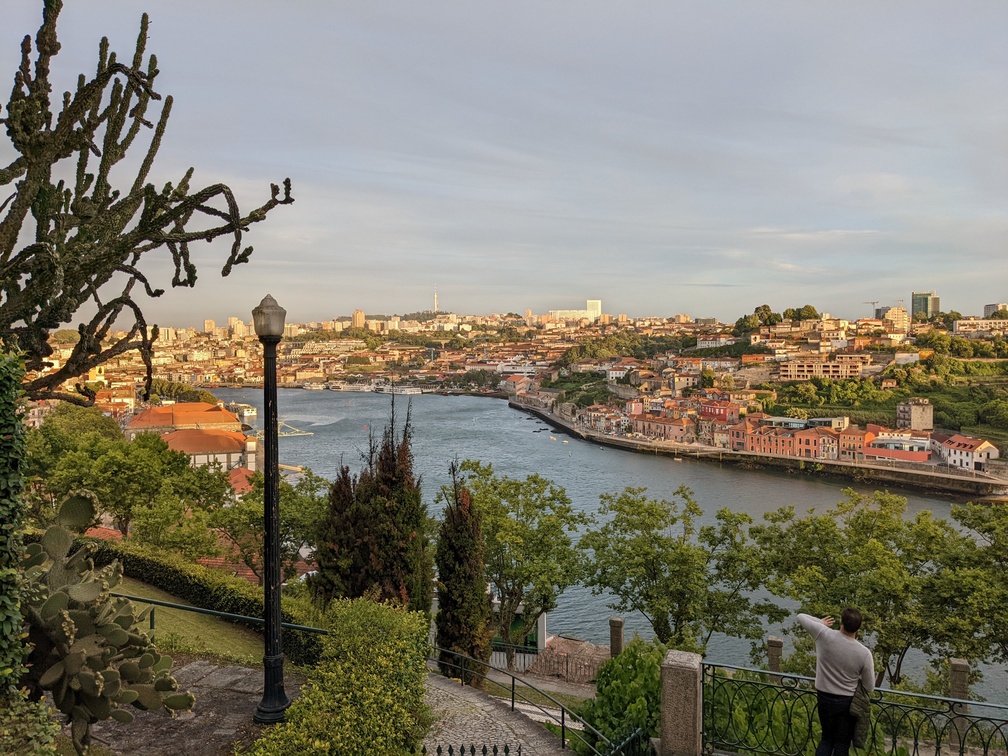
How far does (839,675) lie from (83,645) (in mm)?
3843

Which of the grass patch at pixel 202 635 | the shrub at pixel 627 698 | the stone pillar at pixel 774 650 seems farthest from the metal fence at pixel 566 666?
the shrub at pixel 627 698

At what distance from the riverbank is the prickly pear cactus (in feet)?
131

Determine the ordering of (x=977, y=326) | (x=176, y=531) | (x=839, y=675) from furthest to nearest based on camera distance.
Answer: (x=977, y=326) → (x=176, y=531) → (x=839, y=675)

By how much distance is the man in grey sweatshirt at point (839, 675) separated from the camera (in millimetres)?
3367

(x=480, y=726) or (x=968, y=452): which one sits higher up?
(x=480, y=726)

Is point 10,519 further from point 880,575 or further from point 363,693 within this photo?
point 880,575

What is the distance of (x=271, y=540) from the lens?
14.4 feet

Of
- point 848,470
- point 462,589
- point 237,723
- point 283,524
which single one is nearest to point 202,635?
point 237,723

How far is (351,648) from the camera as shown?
426cm

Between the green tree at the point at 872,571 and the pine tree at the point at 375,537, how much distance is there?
639 centimetres

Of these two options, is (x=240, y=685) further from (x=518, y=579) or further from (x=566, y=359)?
(x=566, y=359)

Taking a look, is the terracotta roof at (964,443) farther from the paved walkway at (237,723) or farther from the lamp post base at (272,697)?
the lamp post base at (272,697)

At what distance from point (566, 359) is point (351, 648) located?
4159 inches

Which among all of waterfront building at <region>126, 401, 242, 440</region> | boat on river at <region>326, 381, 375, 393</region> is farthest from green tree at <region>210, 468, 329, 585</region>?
boat on river at <region>326, 381, 375, 393</region>
